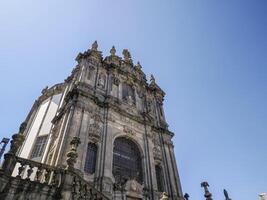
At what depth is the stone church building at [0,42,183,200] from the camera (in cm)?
827

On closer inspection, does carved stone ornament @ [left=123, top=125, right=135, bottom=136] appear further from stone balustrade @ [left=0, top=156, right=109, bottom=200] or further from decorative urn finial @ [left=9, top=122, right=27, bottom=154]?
decorative urn finial @ [left=9, top=122, right=27, bottom=154]

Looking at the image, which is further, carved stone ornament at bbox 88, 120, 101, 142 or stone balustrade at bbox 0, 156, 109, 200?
carved stone ornament at bbox 88, 120, 101, 142

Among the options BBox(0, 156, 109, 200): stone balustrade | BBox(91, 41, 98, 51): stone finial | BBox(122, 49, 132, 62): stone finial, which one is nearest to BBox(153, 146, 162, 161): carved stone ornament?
BBox(0, 156, 109, 200): stone balustrade

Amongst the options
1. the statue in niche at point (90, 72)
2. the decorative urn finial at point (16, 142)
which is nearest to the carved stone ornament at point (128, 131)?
the statue in niche at point (90, 72)

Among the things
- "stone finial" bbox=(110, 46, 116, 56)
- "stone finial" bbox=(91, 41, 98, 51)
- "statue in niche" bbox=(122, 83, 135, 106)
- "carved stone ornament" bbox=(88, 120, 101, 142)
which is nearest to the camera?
"carved stone ornament" bbox=(88, 120, 101, 142)

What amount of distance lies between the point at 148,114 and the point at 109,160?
25.6 feet

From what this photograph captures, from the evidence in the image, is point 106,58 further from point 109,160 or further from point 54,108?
point 109,160

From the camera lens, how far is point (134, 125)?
18.2 meters

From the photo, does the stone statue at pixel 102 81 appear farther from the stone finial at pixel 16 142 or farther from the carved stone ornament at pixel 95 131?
the stone finial at pixel 16 142

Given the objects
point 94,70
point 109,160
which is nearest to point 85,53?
point 94,70

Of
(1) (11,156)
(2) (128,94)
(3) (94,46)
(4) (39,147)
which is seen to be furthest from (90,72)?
(1) (11,156)

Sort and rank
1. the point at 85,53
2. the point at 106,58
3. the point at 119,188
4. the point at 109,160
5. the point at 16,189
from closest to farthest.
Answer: the point at 16,189 → the point at 119,188 → the point at 109,160 → the point at 85,53 → the point at 106,58

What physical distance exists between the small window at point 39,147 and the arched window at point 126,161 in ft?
18.6

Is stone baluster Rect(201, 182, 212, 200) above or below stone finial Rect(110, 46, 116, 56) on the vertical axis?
below
